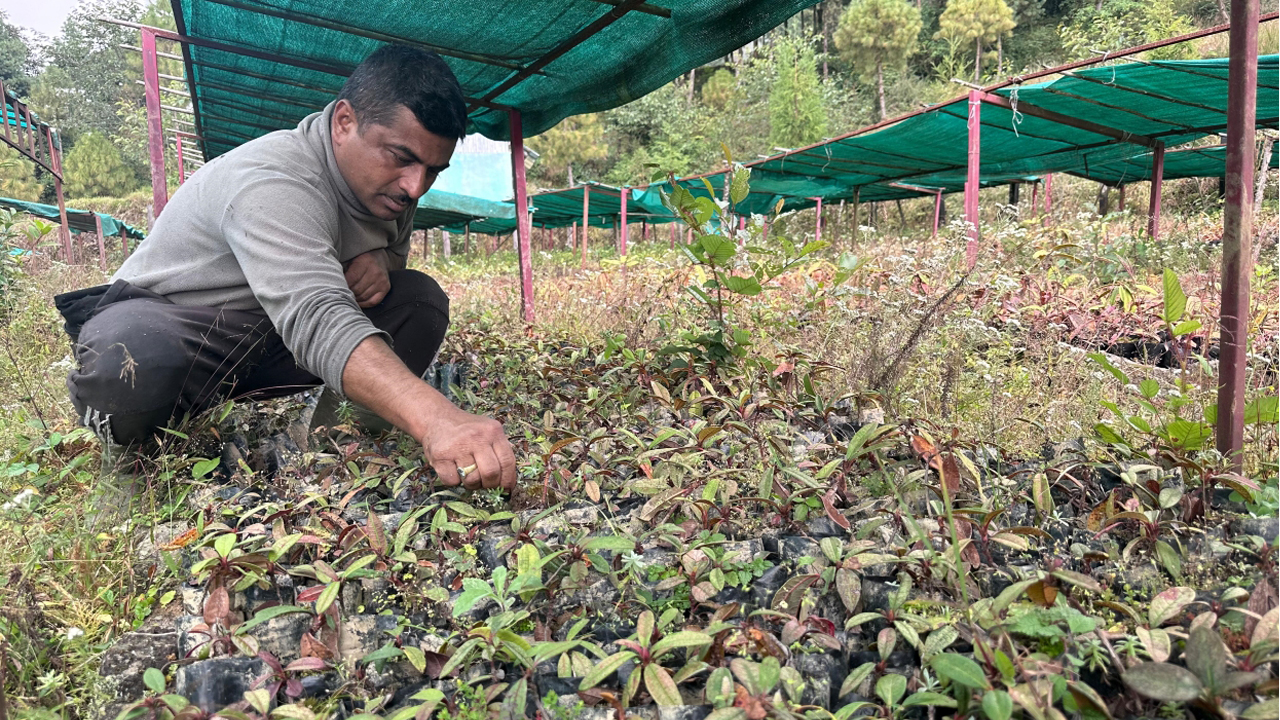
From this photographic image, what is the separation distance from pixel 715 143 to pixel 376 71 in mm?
27188

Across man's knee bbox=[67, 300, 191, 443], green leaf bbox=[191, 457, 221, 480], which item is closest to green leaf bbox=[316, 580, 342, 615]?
green leaf bbox=[191, 457, 221, 480]

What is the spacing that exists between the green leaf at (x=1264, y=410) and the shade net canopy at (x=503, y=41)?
85.0 inches

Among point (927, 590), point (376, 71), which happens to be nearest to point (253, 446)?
point (376, 71)

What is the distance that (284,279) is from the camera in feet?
6.39

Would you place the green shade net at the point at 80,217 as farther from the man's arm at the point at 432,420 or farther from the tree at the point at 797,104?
the tree at the point at 797,104

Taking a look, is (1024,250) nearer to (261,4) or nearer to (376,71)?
(376,71)

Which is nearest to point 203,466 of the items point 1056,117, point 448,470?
point 448,470

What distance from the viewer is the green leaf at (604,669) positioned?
1164mm

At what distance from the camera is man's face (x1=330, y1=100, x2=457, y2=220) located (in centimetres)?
229

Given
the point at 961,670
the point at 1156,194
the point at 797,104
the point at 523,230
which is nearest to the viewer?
the point at 961,670

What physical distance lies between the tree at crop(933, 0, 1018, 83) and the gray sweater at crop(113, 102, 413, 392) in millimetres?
29416

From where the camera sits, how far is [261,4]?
3.50 m

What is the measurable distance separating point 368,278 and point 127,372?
839mm

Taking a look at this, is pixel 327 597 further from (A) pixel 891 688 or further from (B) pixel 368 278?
(B) pixel 368 278
